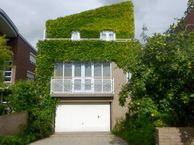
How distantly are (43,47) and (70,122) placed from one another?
261 inches

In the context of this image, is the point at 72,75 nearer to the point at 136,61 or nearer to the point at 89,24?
the point at 89,24

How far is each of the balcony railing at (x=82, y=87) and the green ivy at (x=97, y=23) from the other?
20.0 feet

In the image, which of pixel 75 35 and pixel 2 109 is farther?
pixel 75 35

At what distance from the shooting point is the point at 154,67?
15742 mm

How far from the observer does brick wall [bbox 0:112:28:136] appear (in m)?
26.1

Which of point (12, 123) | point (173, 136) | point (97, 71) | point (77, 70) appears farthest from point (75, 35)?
point (173, 136)

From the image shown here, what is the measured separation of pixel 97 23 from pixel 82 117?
388 inches

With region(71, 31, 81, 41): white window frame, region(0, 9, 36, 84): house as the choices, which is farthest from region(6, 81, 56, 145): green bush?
region(0, 9, 36, 84): house

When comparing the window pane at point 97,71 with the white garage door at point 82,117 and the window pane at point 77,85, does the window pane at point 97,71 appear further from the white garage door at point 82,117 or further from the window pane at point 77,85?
the white garage door at point 82,117

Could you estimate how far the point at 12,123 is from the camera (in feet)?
86.7

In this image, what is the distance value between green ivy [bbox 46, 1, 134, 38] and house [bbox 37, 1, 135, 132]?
2.84 meters

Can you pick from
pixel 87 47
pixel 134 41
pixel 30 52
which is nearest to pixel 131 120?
pixel 87 47

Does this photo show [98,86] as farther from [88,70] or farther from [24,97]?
[24,97]

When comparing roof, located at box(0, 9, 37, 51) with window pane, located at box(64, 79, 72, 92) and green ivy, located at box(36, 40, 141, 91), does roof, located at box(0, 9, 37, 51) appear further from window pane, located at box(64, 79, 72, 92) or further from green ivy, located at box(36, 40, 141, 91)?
window pane, located at box(64, 79, 72, 92)
